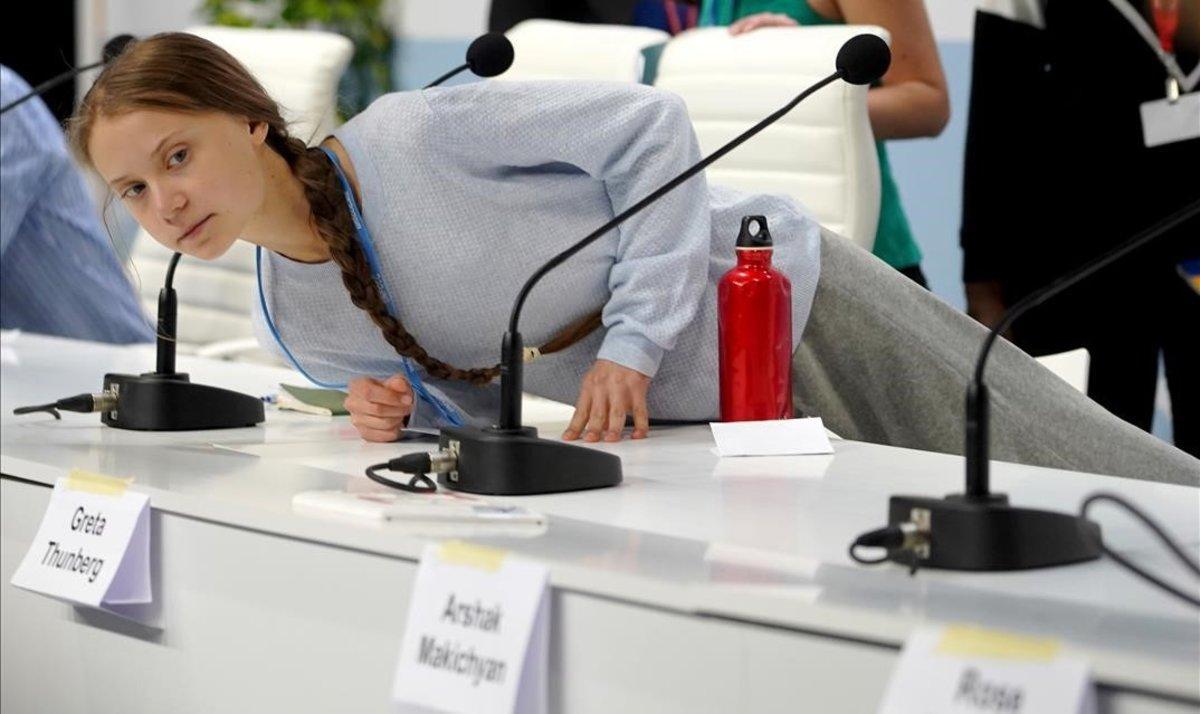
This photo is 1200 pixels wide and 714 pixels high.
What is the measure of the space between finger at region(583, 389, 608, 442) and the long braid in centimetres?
18

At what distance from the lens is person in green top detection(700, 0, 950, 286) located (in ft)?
8.01

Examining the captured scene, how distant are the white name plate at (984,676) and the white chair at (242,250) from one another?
7.49ft

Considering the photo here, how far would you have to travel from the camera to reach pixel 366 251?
1657 millimetres

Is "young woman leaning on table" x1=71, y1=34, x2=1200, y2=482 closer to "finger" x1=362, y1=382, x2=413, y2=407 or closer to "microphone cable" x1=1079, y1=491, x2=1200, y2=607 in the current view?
"finger" x1=362, y1=382, x2=413, y2=407

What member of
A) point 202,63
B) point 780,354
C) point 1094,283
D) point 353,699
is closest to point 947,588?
point 353,699

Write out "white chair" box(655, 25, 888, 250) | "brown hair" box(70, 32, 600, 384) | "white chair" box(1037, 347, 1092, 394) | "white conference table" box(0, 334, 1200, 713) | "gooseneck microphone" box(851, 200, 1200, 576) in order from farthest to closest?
"white chair" box(655, 25, 888, 250), "white chair" box(1037, 347, 1092, 394), "brown hair" box(70, 32, 600, 384), "gooseneck microphone" box(851, 200, 1200, 576), "white conference table" box(0, 334, 1200, 713)

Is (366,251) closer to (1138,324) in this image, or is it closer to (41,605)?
(41,605)

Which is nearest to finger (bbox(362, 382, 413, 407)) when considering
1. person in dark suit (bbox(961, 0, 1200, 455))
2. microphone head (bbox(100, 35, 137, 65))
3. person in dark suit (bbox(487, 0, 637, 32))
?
microphone head (bbox(100, 35, 137, 65))

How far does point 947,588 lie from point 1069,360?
113cm

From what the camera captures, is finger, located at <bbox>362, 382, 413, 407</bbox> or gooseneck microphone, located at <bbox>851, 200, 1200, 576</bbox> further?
finger, located at <bbox>362, 382, 413, 407</bbox>

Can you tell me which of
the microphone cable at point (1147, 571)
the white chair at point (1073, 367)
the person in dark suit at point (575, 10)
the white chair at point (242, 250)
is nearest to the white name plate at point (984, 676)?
the microphone cable at point (1147, 571)

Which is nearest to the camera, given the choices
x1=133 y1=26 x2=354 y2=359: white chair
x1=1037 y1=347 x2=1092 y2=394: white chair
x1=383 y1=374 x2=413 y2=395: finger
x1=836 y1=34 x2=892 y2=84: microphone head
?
x1=836 y1=34 x2=892 y2=84: microphone head

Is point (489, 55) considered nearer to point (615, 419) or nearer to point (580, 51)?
point (615, 419)

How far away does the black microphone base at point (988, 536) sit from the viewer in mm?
1034
